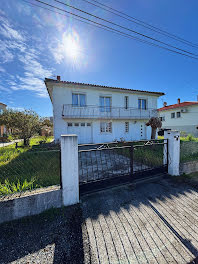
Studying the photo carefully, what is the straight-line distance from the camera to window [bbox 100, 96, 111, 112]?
11562 mm

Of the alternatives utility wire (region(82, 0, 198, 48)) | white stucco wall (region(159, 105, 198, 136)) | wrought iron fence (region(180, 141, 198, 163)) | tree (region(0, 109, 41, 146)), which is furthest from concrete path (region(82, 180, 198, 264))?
white stucco wall (region(159, 105, 198, 136))

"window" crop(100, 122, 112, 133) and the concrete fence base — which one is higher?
"window" crop(100, 122, 112, 133)

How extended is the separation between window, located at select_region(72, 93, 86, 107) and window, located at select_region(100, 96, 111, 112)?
1.91 m

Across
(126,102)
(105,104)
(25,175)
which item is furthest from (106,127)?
(25,175)

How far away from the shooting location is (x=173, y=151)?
155 inches

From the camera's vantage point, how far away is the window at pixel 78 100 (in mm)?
10602

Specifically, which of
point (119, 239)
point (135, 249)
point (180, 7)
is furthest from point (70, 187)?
point (180, 7)

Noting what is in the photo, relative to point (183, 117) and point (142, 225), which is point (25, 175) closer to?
point (142, 225)

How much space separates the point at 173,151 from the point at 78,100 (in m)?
9.11

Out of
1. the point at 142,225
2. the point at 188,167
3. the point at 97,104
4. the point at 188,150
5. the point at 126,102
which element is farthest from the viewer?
the point at 126,102

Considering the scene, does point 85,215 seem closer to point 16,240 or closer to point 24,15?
point 16,240

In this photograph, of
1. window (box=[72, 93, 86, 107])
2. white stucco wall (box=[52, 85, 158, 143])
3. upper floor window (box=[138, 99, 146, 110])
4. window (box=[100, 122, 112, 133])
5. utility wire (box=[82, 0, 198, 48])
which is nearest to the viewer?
utility wire (box=[82, 0, 198, 48])

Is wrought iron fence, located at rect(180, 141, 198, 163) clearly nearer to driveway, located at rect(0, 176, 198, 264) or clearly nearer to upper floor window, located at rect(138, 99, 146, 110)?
driveway, located at rect(0, 176, 198, 264)

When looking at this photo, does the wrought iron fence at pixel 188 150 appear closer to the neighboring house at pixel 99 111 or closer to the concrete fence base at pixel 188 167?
the concrete fence base at pixel 188 167
